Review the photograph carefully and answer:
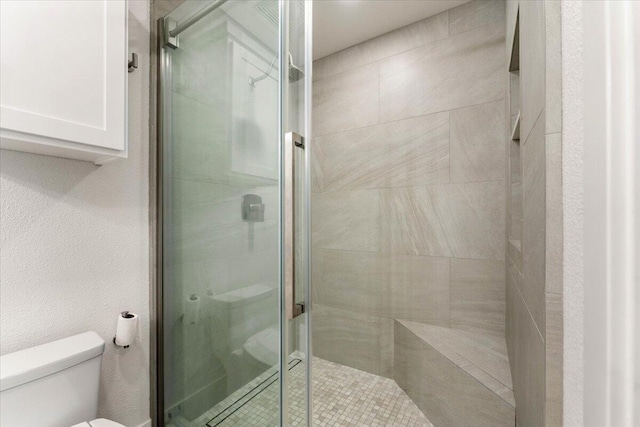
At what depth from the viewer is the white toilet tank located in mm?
828

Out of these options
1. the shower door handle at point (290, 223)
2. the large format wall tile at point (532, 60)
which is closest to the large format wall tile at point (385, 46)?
the large format wall tile at point (532, 60)

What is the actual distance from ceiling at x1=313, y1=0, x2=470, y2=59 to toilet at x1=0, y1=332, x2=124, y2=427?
2.17 m

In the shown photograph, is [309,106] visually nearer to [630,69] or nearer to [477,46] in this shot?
[630,69]

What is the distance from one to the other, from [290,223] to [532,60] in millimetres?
898

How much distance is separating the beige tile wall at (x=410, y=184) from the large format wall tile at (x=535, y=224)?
844 mm

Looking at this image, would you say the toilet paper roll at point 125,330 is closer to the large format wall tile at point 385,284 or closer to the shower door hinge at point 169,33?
the shower door hinge at point 169,33

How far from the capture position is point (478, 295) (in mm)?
1777

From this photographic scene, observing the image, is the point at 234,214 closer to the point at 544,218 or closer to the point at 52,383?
the point at 52,383

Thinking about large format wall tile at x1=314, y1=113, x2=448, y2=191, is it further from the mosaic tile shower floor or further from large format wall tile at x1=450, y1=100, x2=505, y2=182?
the mosaic tile shower floor

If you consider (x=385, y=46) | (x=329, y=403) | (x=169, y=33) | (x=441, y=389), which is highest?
(x=385, y=46)

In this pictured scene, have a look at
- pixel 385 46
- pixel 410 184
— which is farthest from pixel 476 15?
pixel 410 184

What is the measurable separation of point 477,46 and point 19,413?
2.67 m

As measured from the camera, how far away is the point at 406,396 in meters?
1.86

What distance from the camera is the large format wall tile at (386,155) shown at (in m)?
1.92
